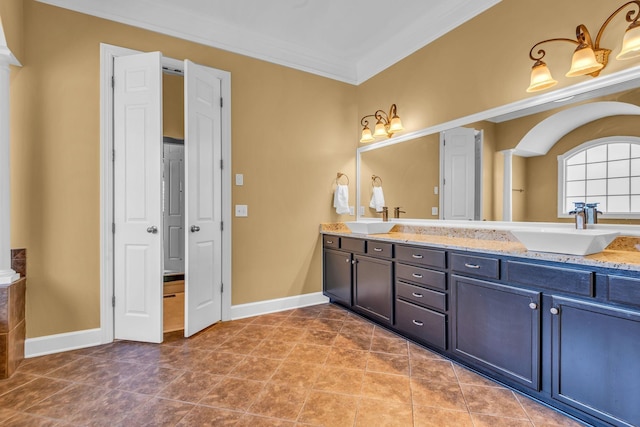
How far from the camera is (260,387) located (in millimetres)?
1981

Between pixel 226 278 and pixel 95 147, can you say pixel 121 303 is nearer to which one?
pixel 226 278

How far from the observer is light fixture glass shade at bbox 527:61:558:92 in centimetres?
204

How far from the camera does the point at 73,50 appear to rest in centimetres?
251

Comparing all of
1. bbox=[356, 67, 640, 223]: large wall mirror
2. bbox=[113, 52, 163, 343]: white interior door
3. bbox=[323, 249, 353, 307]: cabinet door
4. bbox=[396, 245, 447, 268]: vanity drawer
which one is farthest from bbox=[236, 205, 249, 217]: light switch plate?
bbox=[356, 67, 640, 223]: large wall mirror

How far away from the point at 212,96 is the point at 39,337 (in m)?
2.40

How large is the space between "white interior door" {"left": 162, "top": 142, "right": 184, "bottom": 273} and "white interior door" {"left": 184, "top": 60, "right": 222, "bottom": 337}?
5.59ft

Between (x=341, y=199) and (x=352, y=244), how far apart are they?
2.25 feet

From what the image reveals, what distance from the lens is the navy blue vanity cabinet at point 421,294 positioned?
7.61 feet

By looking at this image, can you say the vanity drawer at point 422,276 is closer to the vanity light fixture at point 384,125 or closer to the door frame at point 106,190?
the vanity light fixture at point 384,125

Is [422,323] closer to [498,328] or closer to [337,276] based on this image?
[498,328]

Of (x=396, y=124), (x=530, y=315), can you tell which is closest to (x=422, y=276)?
(x=530, y=315)

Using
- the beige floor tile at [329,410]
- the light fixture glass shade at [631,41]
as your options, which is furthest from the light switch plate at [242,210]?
the light fixture glass shade at [631,41]

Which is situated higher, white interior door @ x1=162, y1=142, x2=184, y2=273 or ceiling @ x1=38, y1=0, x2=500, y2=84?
ceiling @ x1=38, y1=0, x2=500, y2=84

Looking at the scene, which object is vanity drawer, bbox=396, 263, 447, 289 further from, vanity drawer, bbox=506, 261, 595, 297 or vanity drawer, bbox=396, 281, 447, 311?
vanity drawer, bbox=506, 261, 595, 297
